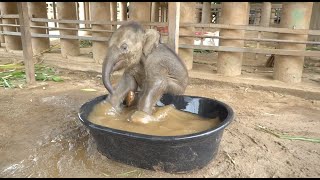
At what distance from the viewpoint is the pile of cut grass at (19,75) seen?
16.5 ft

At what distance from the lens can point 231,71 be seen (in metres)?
5.16

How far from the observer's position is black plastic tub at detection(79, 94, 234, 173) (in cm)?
213

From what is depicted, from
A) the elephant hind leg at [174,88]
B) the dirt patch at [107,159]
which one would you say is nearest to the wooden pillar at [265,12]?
the dirt patch at [107,159]

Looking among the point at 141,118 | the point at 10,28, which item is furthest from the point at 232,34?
the point at 10,28

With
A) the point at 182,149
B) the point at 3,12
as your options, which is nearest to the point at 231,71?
the point at 182,149

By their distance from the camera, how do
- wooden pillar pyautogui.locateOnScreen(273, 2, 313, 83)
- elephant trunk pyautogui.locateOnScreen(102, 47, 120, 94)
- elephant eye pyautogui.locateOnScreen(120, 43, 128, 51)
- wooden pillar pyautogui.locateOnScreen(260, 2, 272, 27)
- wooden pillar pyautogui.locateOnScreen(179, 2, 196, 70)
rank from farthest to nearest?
wooden pillar pyautogui.locateOnScreen(260, 2, 272, 27) → wooden pillar pyautogui.locateOnScreen(179, 2, 196, 70) → wooden pillar pyautogui.locateOnScreen(273, 2, 313, 83) → elephant eye pyautogui.locateOnScreen(120, 43, 128, 51) → elephant trunk pyautogui.locateOnScreen(102, 47, 120, 94)

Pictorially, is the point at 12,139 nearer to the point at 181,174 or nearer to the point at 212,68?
the point at 181,174

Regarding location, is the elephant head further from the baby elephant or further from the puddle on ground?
the puddle on ground

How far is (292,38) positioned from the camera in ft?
15.3

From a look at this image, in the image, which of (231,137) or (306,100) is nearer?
(231,137)

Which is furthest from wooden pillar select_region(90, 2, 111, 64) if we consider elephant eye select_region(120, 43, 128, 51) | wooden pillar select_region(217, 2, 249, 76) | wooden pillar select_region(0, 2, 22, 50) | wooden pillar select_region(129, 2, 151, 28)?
elephant eye select_region(120, 43, 128, 51)

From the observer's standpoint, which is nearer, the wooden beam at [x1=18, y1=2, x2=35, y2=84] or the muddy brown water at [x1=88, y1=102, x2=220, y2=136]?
the muddy brown water at [x1=88, y1=102, x2=220, y2=136]

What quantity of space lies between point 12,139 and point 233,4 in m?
3.74

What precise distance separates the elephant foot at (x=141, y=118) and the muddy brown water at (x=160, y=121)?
0.03 meters
